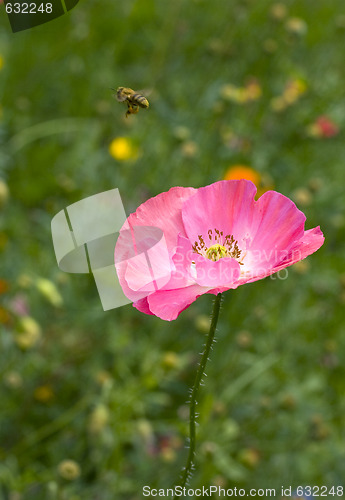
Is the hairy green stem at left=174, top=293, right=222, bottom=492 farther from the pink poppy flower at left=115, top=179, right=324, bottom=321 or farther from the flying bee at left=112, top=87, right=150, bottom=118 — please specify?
the flying bee at left=112, top=87, right=150, bottom=118

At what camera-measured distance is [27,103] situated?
1954 millimetres

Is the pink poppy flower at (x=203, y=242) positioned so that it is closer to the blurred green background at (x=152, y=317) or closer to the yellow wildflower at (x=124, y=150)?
the blurred green background at (x=152, y=317)

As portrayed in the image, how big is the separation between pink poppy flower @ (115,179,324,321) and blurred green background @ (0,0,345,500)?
16.7 inches

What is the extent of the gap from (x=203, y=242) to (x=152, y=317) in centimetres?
106

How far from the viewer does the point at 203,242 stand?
60cm

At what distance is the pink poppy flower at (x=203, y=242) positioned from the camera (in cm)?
53

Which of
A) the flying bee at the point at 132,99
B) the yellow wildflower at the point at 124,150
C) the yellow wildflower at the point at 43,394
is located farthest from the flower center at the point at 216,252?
the yellow wildflower at the point at 124,150

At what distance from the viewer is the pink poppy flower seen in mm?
529

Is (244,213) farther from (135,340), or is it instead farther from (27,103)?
(27,103)

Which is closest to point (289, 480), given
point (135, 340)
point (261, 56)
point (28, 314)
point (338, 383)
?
point (338, 383)

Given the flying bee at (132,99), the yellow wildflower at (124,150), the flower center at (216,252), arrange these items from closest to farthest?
the flower center at (216,252) < the flying bee at (132,99) < the yellow wildflower at (124,150)

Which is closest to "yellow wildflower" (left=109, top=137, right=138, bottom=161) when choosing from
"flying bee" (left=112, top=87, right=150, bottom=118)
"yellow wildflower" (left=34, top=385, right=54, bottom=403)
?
"yellow wildflower" (left=34, top=385, right=54, bottom=403)

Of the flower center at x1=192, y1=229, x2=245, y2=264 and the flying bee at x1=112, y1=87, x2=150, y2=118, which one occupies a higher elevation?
the flying bee at x1=112, y1=87, x2=150, y2=118

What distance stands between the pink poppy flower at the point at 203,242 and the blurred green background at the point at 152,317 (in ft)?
1.39
